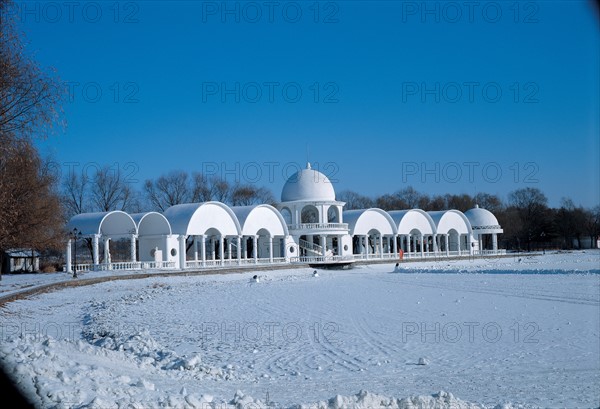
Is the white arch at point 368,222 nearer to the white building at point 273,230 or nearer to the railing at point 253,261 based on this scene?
the white building at point 273,230

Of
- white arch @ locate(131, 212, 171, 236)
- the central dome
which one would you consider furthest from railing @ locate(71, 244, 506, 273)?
the central dome

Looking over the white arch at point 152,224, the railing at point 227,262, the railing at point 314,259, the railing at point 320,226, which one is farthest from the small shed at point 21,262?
the railing at point 320,226

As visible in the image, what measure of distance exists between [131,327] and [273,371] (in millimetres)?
6861

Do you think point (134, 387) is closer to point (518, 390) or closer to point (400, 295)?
point (518, 390)

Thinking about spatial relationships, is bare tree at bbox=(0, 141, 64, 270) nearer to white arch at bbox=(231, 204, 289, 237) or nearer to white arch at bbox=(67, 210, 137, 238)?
white arch at bbox=(67, 210, 137, 238)

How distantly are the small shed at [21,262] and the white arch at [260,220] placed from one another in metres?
15.7

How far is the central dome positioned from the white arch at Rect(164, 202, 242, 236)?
1218 cm

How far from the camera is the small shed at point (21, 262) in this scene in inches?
1935

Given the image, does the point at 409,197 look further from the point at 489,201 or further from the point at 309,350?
the point at 309,350

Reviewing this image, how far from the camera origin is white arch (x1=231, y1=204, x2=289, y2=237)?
51375 millimetres

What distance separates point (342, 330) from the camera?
1653 cm

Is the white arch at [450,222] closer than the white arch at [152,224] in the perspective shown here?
No

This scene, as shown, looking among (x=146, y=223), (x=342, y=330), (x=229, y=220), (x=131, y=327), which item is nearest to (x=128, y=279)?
(x=146, y=223)

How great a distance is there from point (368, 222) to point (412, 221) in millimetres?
7415
